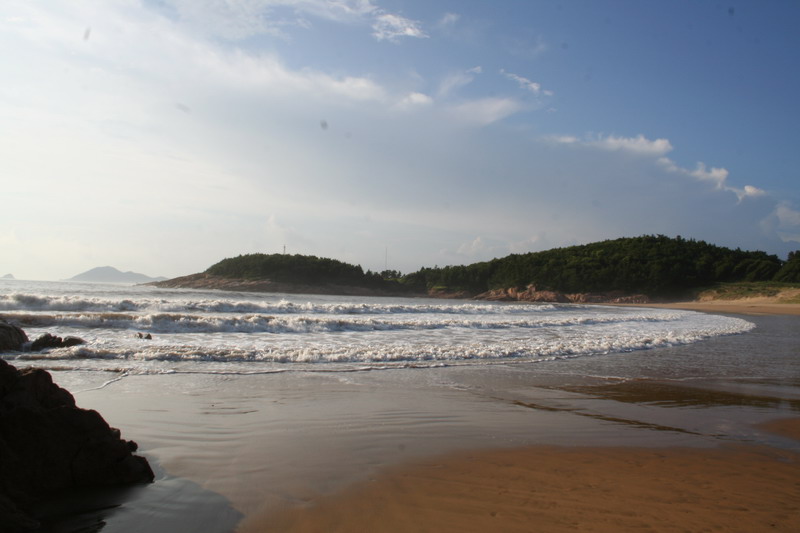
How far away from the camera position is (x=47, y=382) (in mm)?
3643

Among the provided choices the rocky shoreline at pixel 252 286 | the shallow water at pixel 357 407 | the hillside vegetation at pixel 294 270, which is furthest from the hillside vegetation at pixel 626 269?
the shallow water at pixel 357 407

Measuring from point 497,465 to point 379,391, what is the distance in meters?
3.26

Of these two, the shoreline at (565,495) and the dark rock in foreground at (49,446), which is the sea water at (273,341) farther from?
the shoreline at (565,495)

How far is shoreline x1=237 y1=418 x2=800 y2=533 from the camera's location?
10.2 ft

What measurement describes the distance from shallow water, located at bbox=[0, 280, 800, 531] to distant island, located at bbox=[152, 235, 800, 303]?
56.0 meters

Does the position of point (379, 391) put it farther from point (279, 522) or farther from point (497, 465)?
point (279, 522)

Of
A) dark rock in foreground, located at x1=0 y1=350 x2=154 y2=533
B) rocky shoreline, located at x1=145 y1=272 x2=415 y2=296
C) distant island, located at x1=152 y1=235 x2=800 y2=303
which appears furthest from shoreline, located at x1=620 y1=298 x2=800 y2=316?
dark rock in foreground, located at x1=0 y1=350 x2=154 y2=533

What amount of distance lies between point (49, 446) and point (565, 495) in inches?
159

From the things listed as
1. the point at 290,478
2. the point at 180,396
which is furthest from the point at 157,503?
the point at 180,396

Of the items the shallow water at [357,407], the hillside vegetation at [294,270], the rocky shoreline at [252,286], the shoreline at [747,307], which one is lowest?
the shoreline at [747,307]

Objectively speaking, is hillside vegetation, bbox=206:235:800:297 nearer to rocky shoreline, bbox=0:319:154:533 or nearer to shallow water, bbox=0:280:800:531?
shallow water, bbox=0:280:800:531

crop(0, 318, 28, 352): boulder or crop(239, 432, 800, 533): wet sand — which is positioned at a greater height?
crop(0, 318, 28, 352): boulder

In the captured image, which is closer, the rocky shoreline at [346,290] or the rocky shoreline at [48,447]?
the rocky shoreline at [48,447]

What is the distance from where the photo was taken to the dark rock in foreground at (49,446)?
327 cm
